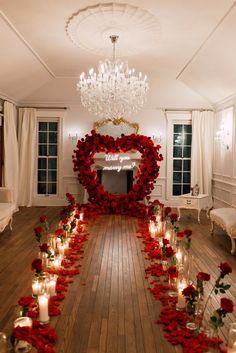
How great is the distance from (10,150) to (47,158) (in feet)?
4.63

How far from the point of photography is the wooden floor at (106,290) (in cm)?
270

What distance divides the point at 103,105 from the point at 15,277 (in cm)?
295

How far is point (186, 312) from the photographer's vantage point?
10.3 feet

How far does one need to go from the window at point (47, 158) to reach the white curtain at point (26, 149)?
0.35 meters

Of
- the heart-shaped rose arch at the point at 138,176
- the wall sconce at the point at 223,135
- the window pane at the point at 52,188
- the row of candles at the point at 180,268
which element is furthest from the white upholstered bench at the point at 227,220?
the window pane at the point at 52,188

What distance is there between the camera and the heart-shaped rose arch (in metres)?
7.97

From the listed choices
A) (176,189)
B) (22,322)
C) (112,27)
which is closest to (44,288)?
(22,322)

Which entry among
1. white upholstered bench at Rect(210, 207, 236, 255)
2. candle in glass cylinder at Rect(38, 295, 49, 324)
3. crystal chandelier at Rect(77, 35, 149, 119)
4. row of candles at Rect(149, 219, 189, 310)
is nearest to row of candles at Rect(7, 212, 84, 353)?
candle in glass cylinder at Rect(38, 295, 49, 324)

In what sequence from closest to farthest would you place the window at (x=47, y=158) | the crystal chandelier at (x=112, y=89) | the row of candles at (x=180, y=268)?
the row of candles at (x=180, y=268) < the crystal chandelier at (x=112, y=89) < the window at (x=47, y=158)

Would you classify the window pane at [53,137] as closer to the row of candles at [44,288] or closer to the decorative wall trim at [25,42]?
the decorative wall trim at [25,42]

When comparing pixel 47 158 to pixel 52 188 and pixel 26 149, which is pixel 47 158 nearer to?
pixel 26 149

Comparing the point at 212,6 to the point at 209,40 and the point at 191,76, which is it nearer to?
the point at 209,40

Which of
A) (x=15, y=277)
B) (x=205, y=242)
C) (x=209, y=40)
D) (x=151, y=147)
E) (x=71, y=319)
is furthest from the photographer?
(x=151, y=147)

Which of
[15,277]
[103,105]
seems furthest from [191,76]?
[15,277]
